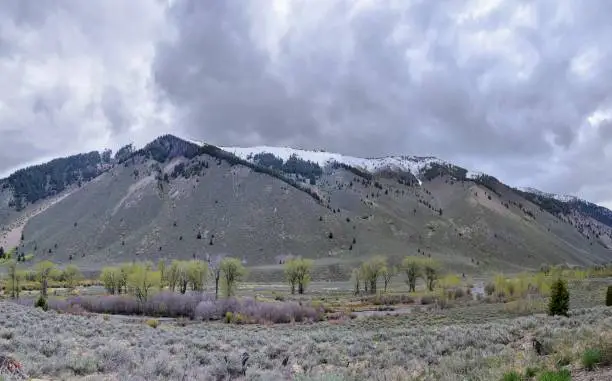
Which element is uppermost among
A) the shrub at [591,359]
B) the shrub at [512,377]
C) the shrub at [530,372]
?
the shrub at [591,359]

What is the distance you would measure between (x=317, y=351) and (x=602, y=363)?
11.3 m

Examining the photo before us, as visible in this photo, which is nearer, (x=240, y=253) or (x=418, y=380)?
(x=418, y=380)

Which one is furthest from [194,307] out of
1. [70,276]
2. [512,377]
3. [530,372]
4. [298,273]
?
[70,276]

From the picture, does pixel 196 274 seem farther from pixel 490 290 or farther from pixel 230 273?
pixel 490 290

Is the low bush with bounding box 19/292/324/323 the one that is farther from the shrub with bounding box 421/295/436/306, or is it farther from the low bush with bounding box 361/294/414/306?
the shrub with bounding box 421/295/436/306

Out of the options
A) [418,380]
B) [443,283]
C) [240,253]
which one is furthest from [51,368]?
[240,253]

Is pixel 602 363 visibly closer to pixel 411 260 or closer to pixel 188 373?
pixel 188 373

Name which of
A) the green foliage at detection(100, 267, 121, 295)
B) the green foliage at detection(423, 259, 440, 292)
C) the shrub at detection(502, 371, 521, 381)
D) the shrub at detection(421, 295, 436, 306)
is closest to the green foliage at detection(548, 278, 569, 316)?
the shrub at detection(502, 371, 521, 381)

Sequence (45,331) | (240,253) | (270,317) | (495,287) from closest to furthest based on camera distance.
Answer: (45,331) < (270,317) < (495,287) < (240,253)

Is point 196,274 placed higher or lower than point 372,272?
lower

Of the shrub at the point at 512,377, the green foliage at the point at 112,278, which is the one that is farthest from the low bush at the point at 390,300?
the shrub at the point at 512,377

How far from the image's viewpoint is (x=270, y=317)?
64625 mm

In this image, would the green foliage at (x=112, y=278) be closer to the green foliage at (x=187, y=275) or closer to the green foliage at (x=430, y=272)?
Result: the green foliage at (x=187, y=275)

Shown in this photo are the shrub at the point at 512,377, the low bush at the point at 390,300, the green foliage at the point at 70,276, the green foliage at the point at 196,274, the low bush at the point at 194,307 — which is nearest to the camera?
the shrub at the point at 512,377
